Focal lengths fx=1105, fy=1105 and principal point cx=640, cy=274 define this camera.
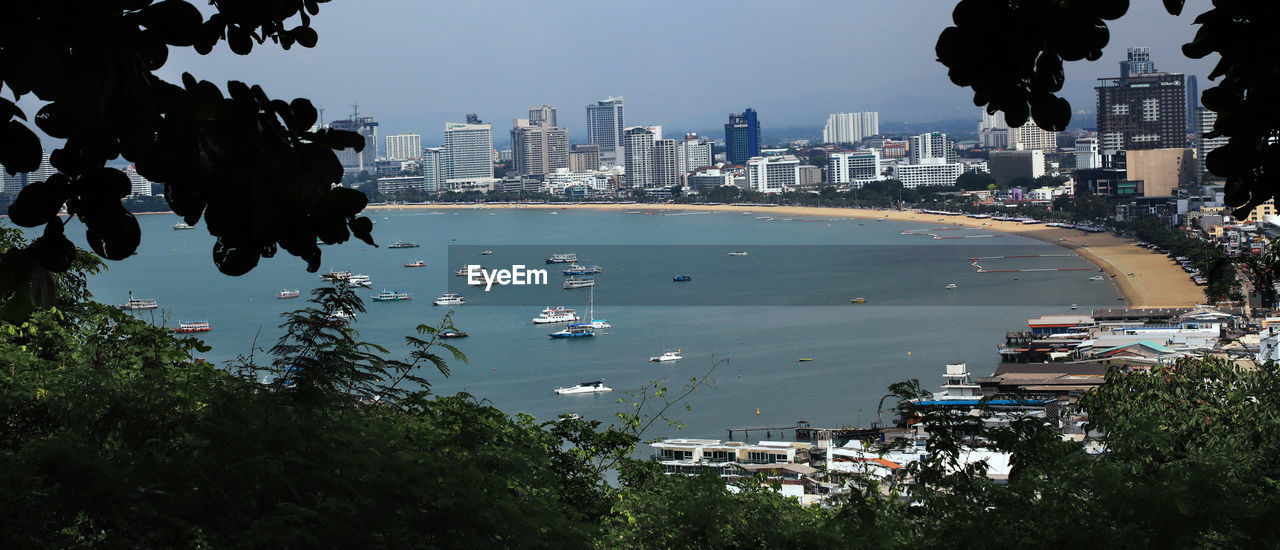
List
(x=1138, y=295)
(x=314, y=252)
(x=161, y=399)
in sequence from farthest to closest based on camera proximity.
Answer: (x=1138, y=295) → (x=161, y=399) → (x=314, y=252)

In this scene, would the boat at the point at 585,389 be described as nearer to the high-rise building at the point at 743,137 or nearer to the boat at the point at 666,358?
the boat at the point at 666,358

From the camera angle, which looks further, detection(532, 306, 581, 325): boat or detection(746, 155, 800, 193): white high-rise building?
detection(746, 155, 800, 193): white high-rise building

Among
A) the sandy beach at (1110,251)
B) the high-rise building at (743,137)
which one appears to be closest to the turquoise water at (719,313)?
the sandy beach at (1110,251)

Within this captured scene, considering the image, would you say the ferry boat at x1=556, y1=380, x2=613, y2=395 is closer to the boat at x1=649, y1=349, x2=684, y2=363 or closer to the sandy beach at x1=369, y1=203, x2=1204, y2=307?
the boat at x1=649, y1=349, x2=684, y2=363

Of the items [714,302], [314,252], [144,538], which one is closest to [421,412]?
[144,538]

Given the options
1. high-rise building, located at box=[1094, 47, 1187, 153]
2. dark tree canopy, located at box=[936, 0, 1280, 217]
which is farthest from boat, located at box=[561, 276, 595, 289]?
high-rise building, located at box=[1094, 47, 1187, 153]

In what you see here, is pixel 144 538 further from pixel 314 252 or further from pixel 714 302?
pixel 714 302

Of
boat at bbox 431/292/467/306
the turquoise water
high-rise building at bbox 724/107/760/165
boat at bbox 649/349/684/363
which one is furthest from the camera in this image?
high-rise building at bbox 724/107/760/165
